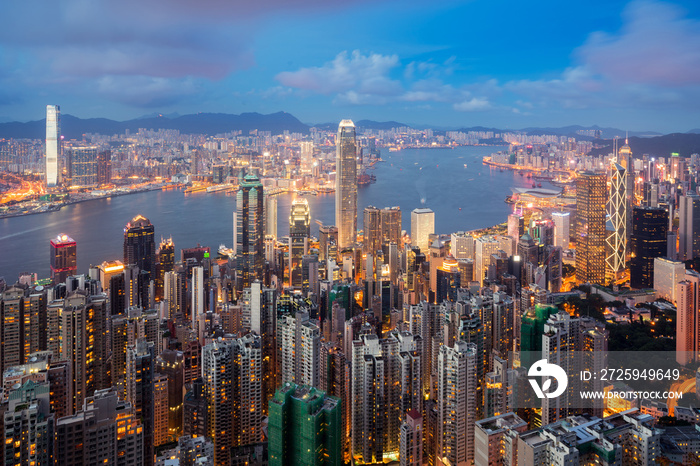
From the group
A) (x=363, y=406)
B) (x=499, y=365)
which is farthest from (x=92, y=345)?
(x=499, y=365)

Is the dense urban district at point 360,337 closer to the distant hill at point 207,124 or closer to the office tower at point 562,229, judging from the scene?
the office tower at point 562,229

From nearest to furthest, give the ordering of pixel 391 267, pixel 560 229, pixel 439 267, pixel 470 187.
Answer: pixel 439 267, pixel 391 267, pixel 560 229, pixel 470 187

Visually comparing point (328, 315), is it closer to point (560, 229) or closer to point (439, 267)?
point (439, 267)

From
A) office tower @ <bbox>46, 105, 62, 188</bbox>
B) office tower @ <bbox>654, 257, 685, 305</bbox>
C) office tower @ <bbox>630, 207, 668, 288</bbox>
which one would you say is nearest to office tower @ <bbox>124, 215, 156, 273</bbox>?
office tower @ <bbox>46, 105, 62, 188</bbox>

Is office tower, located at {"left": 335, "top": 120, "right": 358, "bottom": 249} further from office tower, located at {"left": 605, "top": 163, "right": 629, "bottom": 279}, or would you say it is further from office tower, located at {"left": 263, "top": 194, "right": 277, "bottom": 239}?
office tower, located at {"left": 605, "top": 163, "right": 629, "bottom": 279}

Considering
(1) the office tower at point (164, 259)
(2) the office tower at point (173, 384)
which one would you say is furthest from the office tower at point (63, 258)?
(2) the office tower at point (173, 384)

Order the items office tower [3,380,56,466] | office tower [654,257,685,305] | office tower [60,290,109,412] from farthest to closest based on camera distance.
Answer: office tower [654,257,685,305] → office tower [60,290,109,412] → office tower [3,380,56,466]
